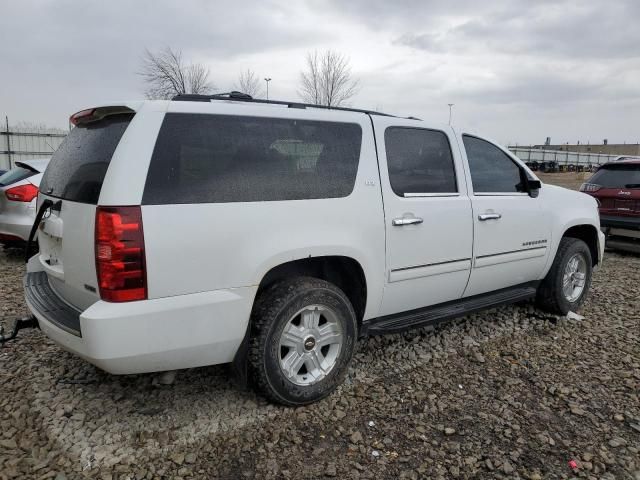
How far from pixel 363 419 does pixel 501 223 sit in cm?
198

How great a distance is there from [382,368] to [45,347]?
2.65m

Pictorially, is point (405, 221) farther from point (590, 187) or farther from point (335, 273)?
point (590, 187)

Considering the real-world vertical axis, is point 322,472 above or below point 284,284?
below

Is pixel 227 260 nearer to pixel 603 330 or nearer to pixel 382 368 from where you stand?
pixel 382 368

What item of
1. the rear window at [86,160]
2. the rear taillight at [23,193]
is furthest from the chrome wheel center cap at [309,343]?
the rear taillight at [23,193]

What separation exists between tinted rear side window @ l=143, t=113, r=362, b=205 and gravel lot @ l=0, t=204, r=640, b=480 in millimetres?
1339

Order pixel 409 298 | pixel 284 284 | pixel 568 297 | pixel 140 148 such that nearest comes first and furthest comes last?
pixel 140 148
pixel 284 284
pixel 409 298
pixel 568 297

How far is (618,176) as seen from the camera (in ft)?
26.6

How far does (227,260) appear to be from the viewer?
101 inches

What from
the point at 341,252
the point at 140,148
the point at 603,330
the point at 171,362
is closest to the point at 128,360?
the point at 171,362

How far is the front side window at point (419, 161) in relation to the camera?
3.36 meters

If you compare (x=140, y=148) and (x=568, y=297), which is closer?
(x=140, y=148)

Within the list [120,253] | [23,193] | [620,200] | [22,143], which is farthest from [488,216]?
[22,143]

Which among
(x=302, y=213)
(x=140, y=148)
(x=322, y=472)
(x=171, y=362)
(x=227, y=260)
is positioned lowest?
(x=322, y=472)
